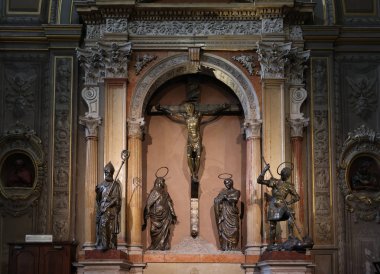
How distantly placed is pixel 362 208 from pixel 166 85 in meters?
4.63

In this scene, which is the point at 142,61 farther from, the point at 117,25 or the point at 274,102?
the point at 274,102

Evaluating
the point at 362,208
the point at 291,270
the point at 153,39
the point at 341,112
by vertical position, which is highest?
the point at 153,39

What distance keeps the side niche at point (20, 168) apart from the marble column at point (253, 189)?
3.95m

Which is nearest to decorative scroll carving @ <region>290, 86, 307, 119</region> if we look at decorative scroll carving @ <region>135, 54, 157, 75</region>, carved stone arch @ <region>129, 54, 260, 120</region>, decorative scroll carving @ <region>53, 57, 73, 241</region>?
carved stone arch @ <region>129, 54, 260, 120</region>

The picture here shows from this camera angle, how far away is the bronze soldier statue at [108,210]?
14.9 meters

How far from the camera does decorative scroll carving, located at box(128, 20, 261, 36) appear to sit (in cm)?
1650

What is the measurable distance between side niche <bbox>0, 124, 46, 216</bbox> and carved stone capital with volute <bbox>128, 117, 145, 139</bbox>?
1.78 metres

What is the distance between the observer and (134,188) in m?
15.9

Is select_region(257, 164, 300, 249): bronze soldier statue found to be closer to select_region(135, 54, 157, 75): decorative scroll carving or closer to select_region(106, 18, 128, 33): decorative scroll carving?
select_region(135, 54, 157, 75): decorative scroll carving

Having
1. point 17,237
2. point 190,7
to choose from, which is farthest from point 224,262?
point 190,7

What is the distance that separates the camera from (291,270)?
14438 mm

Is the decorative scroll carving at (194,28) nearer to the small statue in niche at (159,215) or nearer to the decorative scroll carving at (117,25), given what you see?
the decorative scroll carving at (117,25)

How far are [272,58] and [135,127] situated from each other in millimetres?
2941

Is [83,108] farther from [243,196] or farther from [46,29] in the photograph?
[243,196]
